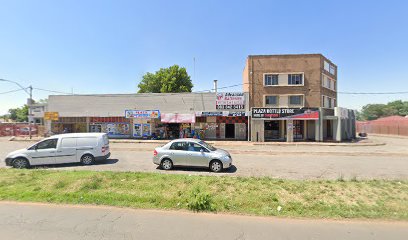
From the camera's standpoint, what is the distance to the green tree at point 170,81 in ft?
148

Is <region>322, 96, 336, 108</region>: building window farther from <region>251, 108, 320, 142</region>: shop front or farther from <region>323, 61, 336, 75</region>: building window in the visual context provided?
<region>323, 61, 336, 75</region>: building window

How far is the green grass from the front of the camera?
538 centimetres

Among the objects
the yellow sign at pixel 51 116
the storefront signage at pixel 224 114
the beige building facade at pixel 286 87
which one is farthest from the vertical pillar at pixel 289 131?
the yellow sign at pixel 51 116

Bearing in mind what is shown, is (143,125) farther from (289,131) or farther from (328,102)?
(328,102)

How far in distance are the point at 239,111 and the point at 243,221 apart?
23677 millimetres

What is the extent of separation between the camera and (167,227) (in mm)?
4523

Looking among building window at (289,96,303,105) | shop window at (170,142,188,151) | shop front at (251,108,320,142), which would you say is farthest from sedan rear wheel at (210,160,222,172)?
building window at (289,96,303,105)

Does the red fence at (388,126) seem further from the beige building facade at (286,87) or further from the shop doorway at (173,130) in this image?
the shop doorway at (173,130)

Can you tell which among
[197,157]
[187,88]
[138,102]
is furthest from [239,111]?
[187,88]

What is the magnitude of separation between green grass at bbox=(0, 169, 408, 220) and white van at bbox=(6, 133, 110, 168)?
3.84 metres

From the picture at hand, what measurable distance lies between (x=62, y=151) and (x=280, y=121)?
23548 mm

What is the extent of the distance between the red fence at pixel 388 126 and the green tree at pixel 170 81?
124 ft

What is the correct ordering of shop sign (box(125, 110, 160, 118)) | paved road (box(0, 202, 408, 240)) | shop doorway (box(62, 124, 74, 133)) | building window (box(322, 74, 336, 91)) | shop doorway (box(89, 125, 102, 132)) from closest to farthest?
paved road (box(0, 202, 408, 240))
shop sign (box(125, 110, 160, 118))
building window (box(322, 74, 336, 91))
shop doorway (box(89, 125, 102, 132))
shop doorway (box(62, 124, 74, 133))

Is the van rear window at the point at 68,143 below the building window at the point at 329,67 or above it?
below
